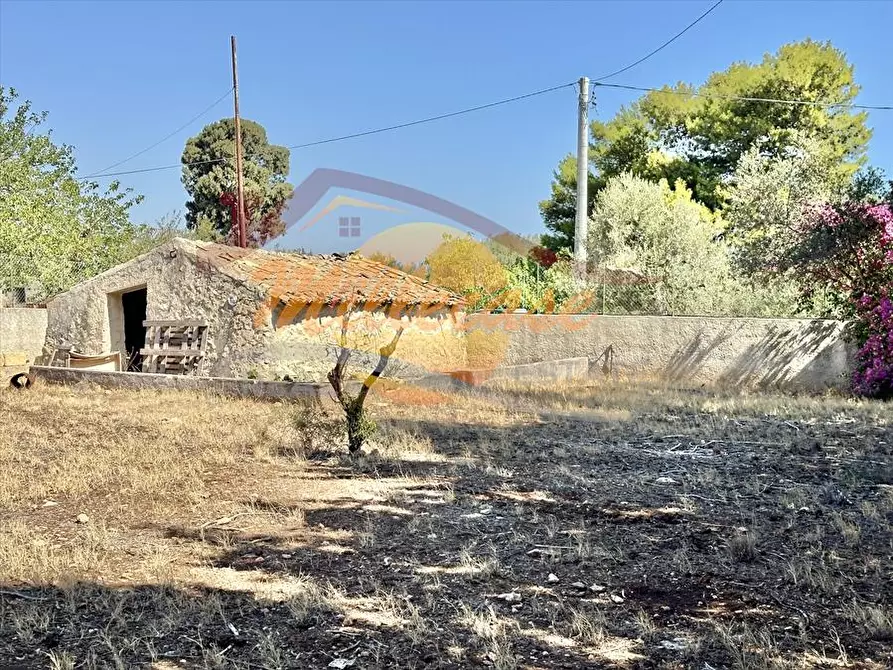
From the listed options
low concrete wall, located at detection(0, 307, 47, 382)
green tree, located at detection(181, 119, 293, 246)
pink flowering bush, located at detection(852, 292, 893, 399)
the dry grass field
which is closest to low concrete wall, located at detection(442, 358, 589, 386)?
the dry grass field

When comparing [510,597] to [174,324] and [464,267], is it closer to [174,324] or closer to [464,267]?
[174,324]

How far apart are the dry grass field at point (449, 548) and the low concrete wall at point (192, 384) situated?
7.86 ft

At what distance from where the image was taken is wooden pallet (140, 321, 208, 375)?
580 inches

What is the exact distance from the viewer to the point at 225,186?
1564 inches

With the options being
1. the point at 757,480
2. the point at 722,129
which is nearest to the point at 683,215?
the point at 722,129

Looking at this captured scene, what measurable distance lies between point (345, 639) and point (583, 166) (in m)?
23.2

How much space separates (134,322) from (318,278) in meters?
6.33

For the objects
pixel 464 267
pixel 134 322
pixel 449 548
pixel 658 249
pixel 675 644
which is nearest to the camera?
pixel 675 644

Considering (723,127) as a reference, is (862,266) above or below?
below

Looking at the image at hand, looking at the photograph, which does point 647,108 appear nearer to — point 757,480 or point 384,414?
point 384,414

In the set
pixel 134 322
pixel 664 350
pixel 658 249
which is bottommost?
pixel 664 350

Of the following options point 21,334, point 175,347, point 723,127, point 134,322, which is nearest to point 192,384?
point 175,347

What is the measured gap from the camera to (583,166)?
24.9m

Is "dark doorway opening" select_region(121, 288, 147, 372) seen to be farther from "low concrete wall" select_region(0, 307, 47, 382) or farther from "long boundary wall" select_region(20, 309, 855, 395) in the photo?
"low concrete wall" select_region(0, 307, 47, 382)
